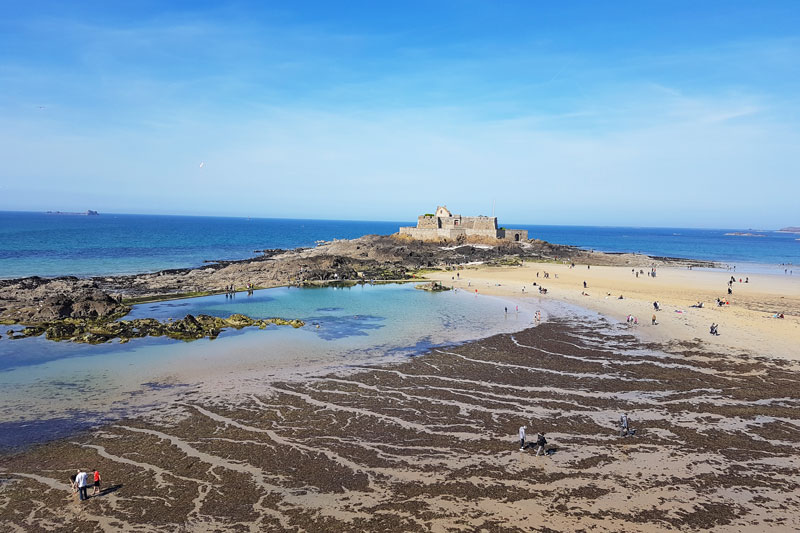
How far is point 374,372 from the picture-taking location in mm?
23750

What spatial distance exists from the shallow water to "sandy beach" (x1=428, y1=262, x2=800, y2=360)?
28.3 feet

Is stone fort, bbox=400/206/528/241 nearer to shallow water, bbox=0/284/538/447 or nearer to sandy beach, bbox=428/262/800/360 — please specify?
sandy beach, bbox=428/262/800/360

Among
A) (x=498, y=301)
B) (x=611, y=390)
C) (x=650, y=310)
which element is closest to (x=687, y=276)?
(x=650, y=310)

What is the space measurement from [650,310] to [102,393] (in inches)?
1553

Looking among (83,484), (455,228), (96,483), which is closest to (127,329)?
(96,483)

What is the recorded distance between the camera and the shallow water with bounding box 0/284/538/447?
758 inches

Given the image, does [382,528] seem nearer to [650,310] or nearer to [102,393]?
[102,393]

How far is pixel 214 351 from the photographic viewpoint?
27.5 m

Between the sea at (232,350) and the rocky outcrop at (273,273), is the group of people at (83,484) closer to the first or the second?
the sea at (232,350)

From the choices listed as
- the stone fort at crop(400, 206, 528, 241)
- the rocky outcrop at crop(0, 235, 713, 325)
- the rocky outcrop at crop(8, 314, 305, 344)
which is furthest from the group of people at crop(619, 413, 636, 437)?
the stone fort at crop(400, 206, 528, 241)

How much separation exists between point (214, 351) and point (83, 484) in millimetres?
15018

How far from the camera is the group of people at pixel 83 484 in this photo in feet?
41.4

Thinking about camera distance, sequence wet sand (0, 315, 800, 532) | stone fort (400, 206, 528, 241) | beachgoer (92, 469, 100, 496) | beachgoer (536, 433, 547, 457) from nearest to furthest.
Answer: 1. wet sand (0, 315, 800, 532)
2. beachgoer (92, 469, 100, 496)
3. beachgoer (536, 433, 547, 457)
4. stone fort (400, 206, 528, 241)

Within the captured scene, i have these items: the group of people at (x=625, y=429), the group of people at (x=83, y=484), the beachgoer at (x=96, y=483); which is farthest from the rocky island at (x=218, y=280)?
the group of people at (x=625, y=429)
